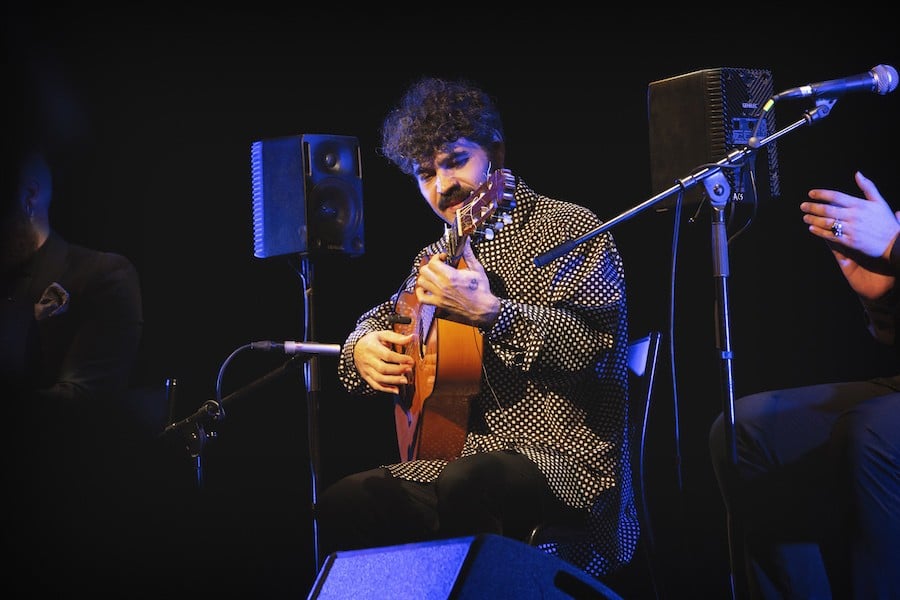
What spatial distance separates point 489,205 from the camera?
252 cm

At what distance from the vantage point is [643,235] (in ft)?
11.9

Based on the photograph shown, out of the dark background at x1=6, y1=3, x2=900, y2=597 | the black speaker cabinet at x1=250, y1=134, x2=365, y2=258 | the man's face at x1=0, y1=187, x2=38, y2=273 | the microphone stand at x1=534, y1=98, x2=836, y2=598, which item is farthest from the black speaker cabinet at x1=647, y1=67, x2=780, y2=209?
the man's face at x1=0, y1=187, x2=38, y2=273

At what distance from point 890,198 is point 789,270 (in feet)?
1.33

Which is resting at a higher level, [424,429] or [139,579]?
[424,429]

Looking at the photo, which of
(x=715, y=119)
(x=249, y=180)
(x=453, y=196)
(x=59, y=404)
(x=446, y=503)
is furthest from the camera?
(x=249, y=180)

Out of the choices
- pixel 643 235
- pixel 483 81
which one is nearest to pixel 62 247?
pixel 483 81

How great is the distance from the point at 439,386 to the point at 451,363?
7 centimetres

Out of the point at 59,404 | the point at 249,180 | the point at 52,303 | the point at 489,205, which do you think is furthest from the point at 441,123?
the point at 59,404

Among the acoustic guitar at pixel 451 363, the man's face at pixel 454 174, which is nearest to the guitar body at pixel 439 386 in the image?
the acoustic guitar at pixel 451 363

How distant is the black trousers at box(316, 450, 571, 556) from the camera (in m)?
2.33

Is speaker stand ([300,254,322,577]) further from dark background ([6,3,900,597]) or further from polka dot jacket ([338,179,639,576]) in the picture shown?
polka dot jacket ([338,179,639,576])

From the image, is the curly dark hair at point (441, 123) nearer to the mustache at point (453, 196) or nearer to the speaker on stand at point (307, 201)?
the mustache at point (453, 196)

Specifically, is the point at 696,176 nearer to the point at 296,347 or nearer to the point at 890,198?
the point at 890,198

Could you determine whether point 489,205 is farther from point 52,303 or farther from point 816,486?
point 52,303
